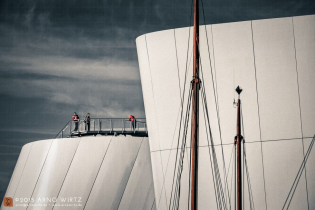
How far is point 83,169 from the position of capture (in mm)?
15633

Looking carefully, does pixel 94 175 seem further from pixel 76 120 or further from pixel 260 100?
pixel 260 100

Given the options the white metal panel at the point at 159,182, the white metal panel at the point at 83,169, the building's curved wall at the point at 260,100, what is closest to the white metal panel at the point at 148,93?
the white metal panel at the point at 159,182

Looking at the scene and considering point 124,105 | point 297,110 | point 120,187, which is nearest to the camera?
point 297,110

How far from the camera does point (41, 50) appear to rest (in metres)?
20.8

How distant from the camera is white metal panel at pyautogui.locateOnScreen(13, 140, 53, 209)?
54.0 feet

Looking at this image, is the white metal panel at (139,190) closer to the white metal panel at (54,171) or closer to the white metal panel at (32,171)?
the white metal panel at (54,171)

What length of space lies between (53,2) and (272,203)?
15.5m

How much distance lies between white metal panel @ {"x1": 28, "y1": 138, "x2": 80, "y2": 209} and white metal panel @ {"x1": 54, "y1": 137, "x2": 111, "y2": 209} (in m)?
0.22

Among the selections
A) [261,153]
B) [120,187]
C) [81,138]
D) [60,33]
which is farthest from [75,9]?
[261,153]

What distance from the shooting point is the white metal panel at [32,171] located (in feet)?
54.0

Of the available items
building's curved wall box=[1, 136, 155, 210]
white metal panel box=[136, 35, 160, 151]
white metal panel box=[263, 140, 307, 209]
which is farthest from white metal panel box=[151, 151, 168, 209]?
building's curved wall box=[1, 136, 155, 210]

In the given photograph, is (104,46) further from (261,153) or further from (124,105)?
(261,153)

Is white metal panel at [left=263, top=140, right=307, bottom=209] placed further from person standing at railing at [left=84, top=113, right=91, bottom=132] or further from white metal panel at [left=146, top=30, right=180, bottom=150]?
person standing at railing at [left=84, top=113, right=91, bottom=132]

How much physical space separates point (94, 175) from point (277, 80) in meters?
8.17
